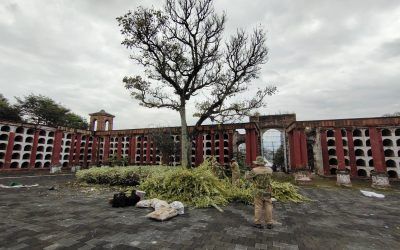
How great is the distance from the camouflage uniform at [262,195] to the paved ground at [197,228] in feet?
1.18

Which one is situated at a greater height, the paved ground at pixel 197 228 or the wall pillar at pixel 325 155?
the wall pillar at pixel 325 155

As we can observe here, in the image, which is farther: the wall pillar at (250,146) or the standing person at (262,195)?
the wall pillar at (250,146)

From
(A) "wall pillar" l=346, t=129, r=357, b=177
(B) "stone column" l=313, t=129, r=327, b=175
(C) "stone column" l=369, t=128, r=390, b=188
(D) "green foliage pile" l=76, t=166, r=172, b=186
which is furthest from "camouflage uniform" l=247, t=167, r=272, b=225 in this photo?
(B) "stone column" l=313, t=129, r=327, b=175

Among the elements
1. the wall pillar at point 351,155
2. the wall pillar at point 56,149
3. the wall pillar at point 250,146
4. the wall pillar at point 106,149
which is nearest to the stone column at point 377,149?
the wall pillar at point 351,155

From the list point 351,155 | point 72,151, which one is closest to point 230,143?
point 351,155

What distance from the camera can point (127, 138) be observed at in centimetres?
2653

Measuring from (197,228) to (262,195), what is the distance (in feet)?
6.48

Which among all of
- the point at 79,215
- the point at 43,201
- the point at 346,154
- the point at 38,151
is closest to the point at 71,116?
the point at 38,151

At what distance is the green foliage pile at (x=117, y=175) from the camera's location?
43.7ft

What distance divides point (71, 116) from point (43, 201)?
1510 inches

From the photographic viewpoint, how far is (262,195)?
5.80 m

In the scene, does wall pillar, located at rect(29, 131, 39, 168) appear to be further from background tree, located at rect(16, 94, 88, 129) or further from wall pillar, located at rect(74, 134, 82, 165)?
background tree, located at rect(16, 94, 88, 129)

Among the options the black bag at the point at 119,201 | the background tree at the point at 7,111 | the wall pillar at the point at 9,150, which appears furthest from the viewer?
the background tree at the point at 7,111

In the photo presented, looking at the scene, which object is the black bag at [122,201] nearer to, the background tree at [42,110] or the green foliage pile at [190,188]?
the green foliage pile at [190,188]
